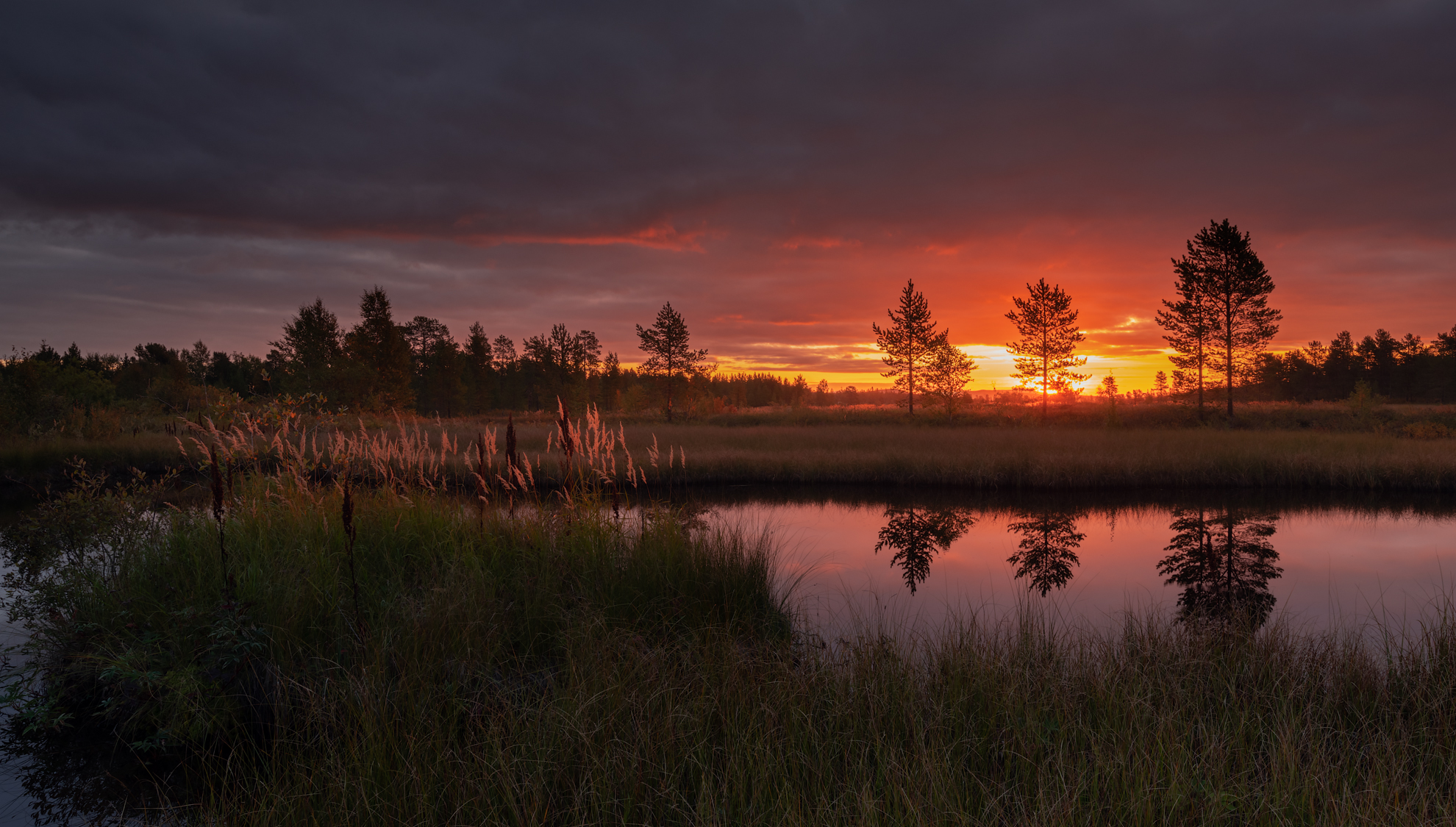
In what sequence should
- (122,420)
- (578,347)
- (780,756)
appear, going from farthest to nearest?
(578,347)
(122,420)
(780,756)

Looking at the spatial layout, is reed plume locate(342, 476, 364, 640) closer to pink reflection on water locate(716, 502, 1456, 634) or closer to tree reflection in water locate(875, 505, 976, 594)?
pink reflection on water locate(716, 502, 1456, 634)

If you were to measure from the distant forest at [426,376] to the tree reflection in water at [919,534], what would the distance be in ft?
66.6

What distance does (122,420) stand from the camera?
25969 mm

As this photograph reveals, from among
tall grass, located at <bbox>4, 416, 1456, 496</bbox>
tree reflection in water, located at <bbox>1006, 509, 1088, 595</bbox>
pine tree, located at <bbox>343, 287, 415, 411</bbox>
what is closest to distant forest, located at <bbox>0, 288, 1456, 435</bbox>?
pine tree, located at <bbox>343, 287, 415, 411</bbox>

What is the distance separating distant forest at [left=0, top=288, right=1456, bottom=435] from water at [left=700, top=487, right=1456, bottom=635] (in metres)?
21.1

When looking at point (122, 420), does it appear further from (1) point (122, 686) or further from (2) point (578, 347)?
(2) point (578, 347)

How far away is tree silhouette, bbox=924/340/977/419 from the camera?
1718 inches

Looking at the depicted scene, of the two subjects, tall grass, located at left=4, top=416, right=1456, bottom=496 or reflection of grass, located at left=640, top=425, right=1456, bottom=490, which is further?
reflection of grass, located at left=640, top=425, right=1456, bottom=490

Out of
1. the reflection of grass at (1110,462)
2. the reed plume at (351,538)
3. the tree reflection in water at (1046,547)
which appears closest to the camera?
the reed plume at (351,538)

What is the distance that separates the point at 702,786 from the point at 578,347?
68.0 m

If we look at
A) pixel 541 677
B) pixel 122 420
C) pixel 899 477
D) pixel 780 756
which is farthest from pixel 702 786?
pixel 122 420

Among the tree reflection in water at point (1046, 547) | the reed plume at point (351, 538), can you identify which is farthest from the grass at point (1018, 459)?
the reed plume at point (351, 538)

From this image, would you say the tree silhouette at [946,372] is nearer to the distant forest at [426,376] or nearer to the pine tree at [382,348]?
the distant forest at [426,376]

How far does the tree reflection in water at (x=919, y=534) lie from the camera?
9.03 m
